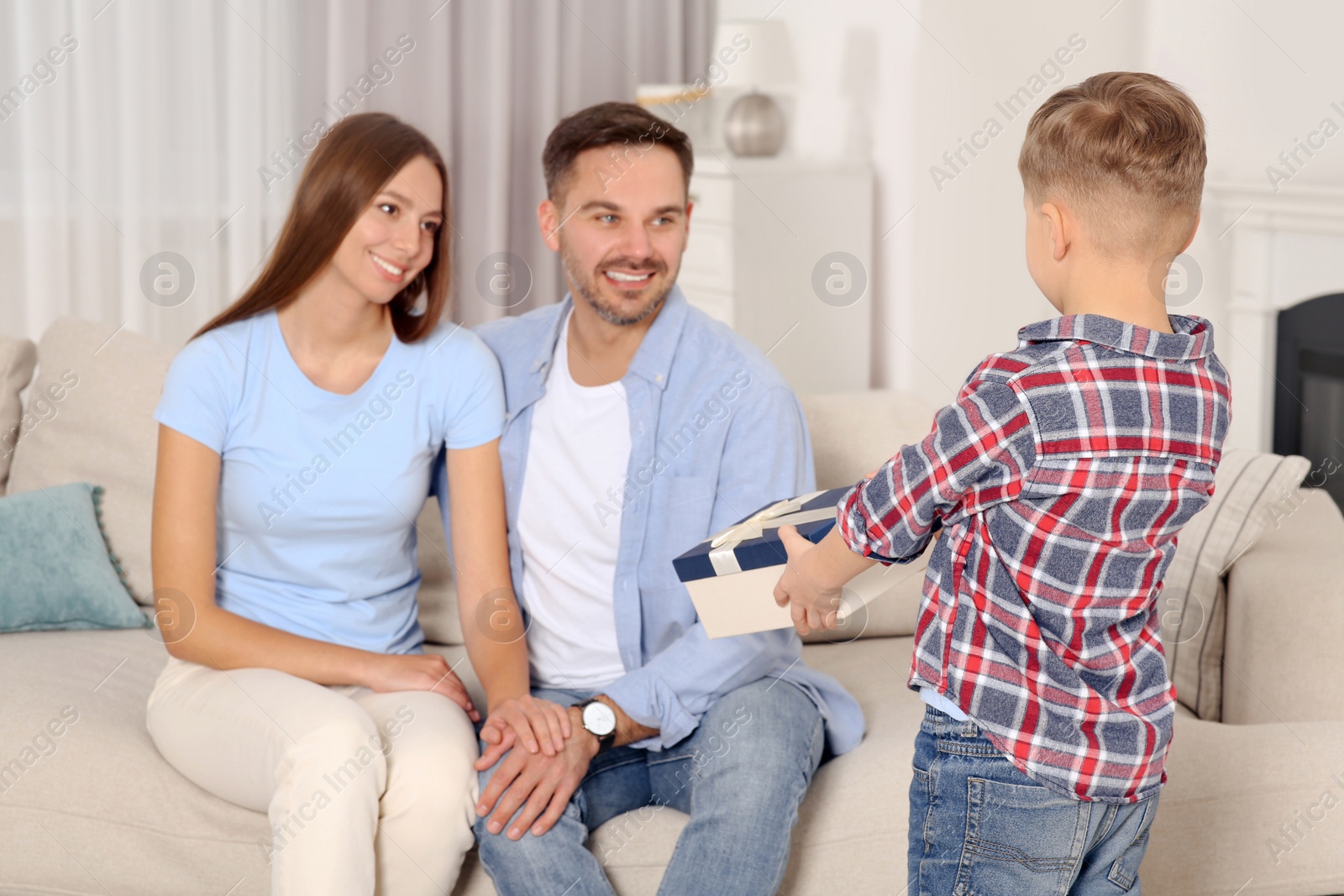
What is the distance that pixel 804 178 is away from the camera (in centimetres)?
338

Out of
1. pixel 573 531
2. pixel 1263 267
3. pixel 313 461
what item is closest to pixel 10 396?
pixel 313 461

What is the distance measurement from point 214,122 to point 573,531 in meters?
2.17

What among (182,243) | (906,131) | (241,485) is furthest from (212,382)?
(906,131)

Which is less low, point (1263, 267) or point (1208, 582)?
point (1263, 267)

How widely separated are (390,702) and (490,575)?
0.21 meters

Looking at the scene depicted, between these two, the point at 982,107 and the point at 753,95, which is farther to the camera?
the point at 753,95

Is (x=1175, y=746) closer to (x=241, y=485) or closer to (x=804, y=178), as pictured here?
(x=241, y=485)

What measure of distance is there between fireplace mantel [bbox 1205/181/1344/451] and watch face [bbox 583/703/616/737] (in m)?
1.93

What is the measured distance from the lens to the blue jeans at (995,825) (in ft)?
3.03

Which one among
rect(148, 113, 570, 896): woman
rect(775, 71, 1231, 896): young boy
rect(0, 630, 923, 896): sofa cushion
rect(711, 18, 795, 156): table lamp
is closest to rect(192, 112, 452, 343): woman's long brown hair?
rect(148, 113, 570, 896): woman

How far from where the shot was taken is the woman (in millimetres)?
1375

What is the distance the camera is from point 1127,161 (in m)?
0.86

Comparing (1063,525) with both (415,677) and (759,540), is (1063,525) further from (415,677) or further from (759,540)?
(415,677)

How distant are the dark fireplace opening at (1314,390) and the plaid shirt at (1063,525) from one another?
200 centimetres
